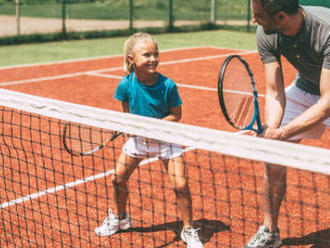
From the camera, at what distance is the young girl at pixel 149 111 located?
3922mm

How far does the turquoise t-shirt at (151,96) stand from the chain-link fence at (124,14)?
50.5ft

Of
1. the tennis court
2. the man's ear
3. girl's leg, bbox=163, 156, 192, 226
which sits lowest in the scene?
the tennis court

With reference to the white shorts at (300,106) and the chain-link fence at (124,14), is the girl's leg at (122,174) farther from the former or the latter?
the chain-link fence at (124,14)

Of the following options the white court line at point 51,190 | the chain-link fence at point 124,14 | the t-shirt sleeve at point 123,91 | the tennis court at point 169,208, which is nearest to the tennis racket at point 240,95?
the tennis court at point 169,208

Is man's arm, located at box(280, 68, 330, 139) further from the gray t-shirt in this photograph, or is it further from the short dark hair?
the short dark hair

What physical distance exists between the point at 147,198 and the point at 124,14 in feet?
63.2

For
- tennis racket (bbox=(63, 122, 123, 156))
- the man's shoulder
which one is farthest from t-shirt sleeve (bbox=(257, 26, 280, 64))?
tennis racket (bbox=(63, 122, 123, 156))

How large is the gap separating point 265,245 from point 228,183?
146 cm

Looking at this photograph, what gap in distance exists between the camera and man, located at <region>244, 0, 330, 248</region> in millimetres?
3438

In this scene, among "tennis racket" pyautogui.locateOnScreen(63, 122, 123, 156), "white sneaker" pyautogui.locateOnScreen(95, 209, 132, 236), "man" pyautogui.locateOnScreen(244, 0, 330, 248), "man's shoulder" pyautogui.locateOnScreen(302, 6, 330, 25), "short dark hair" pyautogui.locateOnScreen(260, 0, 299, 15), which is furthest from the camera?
"tennis racket" pyautogui.locateOnScreen(63, 122, 123, 156)

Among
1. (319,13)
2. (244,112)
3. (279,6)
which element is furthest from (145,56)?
(319,13)

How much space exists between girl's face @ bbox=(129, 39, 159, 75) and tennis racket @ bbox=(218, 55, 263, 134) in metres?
0.52

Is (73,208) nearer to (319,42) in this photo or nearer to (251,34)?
(319,42)

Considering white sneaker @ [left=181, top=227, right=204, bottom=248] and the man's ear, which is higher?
the man's ear
